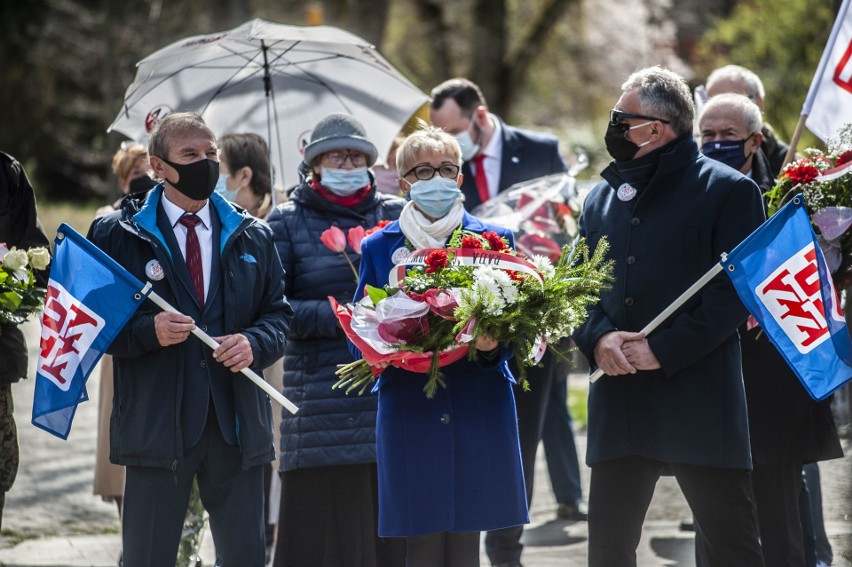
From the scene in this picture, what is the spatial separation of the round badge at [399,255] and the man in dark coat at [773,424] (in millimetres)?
1622

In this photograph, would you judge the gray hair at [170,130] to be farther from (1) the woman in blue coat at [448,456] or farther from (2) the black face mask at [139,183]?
(2) the black face mask at [139,183]

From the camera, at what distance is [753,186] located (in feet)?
15.6

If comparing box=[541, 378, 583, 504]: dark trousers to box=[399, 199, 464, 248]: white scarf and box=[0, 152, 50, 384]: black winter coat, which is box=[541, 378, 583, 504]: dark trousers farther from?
box=[0, 152, 50, 384]: black winter coat

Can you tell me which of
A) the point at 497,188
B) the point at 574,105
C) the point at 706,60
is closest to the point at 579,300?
the point at 497,188

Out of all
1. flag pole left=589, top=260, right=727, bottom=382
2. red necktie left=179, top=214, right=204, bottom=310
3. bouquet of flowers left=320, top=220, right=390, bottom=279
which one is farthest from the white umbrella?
flag pole left=589, top=260, right=727, bottom=382

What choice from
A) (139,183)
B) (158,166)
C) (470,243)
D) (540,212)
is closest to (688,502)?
(470,243)

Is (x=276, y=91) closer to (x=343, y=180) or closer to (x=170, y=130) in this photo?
(x=343, y=180)

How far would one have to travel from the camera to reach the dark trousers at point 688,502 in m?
4.59

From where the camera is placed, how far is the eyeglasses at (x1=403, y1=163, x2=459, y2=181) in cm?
501

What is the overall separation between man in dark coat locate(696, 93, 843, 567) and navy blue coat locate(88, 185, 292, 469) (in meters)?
2.09

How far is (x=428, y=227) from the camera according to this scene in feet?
16.2

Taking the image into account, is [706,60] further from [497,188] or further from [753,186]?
[753,186]

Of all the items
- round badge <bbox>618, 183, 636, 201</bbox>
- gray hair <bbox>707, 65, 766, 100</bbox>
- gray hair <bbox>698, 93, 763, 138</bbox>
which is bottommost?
round badge <bbox>618, 183, 636, 201</bbox>

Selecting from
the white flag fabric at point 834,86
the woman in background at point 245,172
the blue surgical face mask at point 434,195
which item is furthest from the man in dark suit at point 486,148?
the blue surgical face mask at point 434,195
